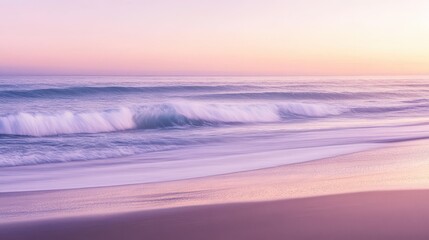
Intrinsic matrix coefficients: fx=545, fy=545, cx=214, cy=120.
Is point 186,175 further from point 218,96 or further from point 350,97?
point 350,97

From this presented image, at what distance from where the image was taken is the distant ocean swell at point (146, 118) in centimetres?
1523

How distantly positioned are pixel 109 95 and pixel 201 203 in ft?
74.6

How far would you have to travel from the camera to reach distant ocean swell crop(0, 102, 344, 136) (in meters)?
15.2

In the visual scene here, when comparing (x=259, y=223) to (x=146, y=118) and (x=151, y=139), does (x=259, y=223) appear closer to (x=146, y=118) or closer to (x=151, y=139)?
(x=151, y=139)

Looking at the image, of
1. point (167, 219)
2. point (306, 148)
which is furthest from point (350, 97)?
point (167, 219)

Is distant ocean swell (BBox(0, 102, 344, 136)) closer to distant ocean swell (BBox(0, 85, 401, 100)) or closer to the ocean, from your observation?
the ocean

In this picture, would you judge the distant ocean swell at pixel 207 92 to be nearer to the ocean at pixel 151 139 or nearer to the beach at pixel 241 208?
the ocean at pixel 151 139

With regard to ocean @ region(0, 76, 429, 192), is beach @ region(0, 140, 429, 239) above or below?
above

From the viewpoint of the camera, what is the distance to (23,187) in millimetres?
6309

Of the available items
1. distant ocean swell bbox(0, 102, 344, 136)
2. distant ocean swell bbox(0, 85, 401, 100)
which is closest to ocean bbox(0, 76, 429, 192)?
distant ocean swell bbox(0, 102, 344, 136)

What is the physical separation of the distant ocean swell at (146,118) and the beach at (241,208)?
8.85m

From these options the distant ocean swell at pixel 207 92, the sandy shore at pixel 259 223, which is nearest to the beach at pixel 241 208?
the sandy shore at pixel 259 223

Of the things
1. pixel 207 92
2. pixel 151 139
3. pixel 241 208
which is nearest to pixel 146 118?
pixel 151 139

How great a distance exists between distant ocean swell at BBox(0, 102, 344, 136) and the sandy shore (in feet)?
33.1
